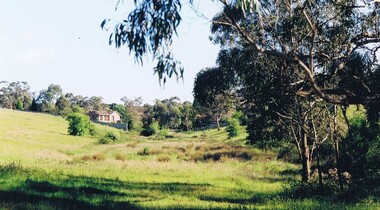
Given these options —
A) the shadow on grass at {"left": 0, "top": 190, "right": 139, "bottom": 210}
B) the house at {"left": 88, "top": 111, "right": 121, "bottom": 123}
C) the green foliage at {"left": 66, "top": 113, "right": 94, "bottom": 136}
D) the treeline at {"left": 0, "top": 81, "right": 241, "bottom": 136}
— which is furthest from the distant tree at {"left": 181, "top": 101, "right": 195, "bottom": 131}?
the shadow on grass at {"left": 0, "top": 190, "right": 139, "bottom": 210}

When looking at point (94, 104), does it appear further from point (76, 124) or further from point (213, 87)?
point (213, 87)

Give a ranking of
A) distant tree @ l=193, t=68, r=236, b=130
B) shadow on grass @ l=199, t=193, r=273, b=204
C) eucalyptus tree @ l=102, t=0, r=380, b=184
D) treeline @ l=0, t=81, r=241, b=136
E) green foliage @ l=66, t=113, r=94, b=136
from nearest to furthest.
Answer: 1. eucalyptus tree @ l=102, t=0, r=380, b=184
2. shadow on grass @ l=199, t=193, r=273, b=204
3. distant tree @ l=193, t=68, r=236, b=130
4. green foliage @ l=66, t=113, r=94, b=136
5. treeline @ l=0, t=81, r=241, b=136

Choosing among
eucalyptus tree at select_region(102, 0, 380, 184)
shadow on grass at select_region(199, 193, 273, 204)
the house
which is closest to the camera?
eucalyptus tree at select_region(102, 0, 380, 184)

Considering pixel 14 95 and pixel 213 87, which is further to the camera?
pixel 14 95

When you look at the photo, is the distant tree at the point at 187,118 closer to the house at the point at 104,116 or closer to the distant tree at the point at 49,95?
the house at the point at 104,116

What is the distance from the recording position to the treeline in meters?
122

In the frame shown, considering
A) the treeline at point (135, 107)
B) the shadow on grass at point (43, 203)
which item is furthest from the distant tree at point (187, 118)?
the shadow on grass at point (43, 203)

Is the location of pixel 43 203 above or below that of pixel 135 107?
below

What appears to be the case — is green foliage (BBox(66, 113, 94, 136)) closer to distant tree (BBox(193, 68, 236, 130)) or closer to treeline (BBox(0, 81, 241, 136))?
treeline (BBox(0, 81, 241, 136))

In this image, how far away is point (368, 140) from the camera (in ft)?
76.8

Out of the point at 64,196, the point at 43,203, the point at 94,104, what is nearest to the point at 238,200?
the point at 64,196

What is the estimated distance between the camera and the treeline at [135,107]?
401 ft

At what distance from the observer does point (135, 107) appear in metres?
193

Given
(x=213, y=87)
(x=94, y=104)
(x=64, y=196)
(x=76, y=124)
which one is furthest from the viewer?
(x=94, y=104)
